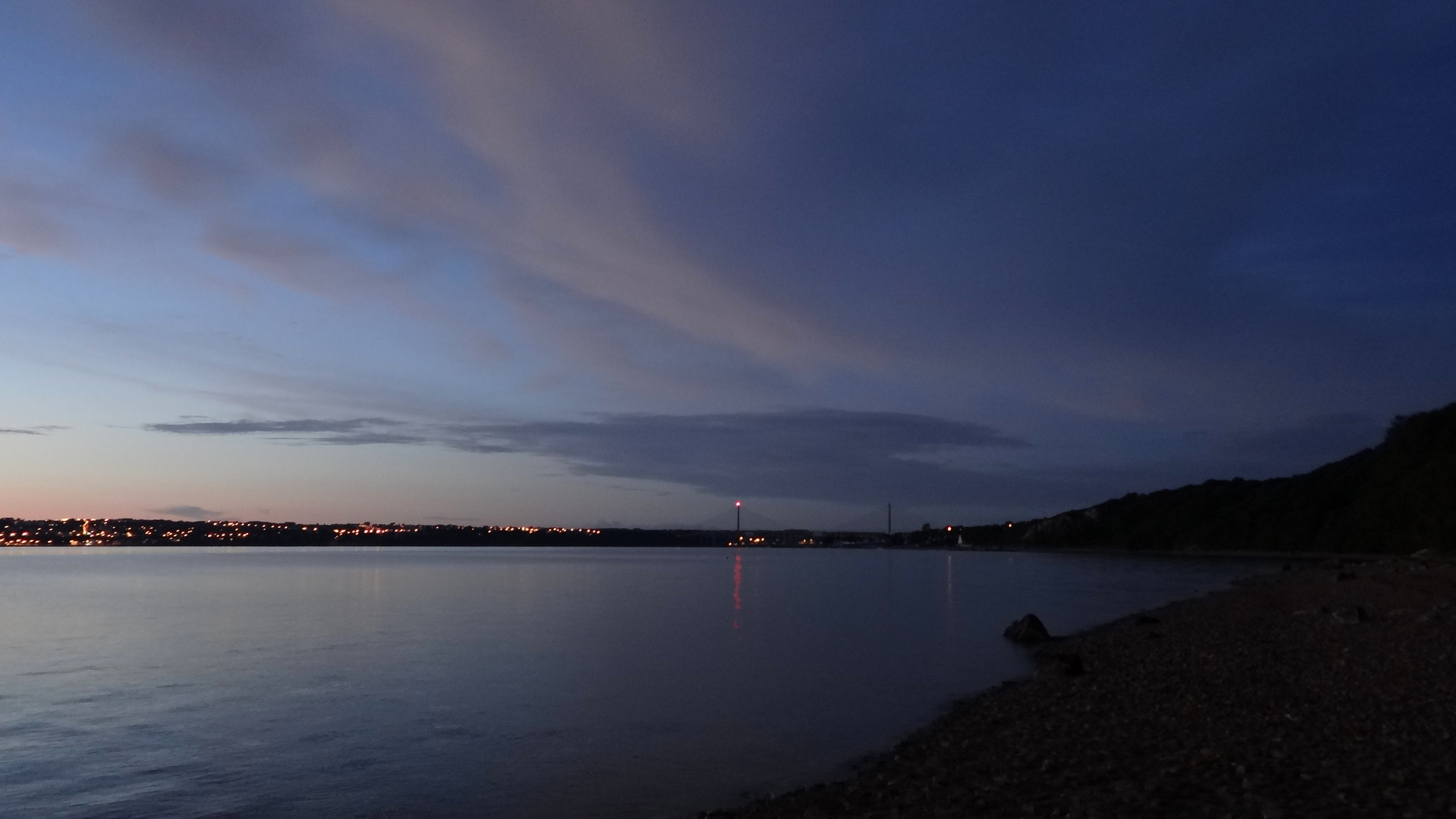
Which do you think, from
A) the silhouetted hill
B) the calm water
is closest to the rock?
the calm water

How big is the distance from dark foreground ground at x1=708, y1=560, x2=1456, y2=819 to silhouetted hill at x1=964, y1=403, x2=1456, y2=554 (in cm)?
5035

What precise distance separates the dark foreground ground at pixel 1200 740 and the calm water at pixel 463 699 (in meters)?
2.01

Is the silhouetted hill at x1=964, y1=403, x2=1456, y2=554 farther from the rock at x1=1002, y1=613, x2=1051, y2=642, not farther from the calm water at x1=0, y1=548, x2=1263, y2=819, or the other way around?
the rock at x1=1002, y1=613, x2=1051, y2=642

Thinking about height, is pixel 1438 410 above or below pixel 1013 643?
above

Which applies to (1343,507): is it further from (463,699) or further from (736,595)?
(463,699)

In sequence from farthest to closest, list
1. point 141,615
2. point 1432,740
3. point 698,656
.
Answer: point 141,615, point 698,656, point 1432,740

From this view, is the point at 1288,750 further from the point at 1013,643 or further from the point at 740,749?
the point at 1013,643

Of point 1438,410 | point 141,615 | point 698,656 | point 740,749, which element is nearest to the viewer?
point 740,749

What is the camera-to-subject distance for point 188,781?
596 inches

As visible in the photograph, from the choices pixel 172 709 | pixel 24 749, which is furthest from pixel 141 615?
pixel 24 749

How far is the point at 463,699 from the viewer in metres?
22.3

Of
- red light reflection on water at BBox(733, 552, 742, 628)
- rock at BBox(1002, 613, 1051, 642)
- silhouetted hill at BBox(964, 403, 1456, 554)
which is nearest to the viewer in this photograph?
rock at BBox(1002, 613, 1051, 642)

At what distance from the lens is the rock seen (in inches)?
1294

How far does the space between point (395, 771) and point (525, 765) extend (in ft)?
6.49
